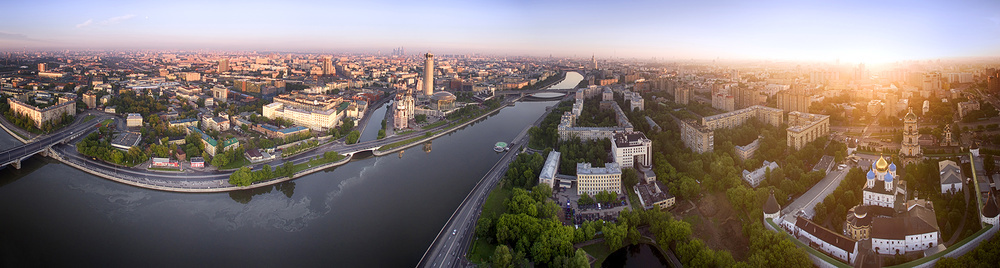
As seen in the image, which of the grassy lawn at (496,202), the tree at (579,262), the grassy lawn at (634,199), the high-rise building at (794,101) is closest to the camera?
the tree at (579,262)

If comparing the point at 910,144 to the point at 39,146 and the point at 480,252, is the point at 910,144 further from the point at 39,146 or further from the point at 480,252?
the point at 39,146

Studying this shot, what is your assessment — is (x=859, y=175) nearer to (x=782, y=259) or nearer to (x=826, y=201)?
(x=826, y=201)

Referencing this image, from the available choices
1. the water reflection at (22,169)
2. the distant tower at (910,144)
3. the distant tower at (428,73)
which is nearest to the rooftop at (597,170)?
the distant tower at (910,144)

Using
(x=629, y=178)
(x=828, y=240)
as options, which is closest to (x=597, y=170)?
(x=629, y=178)

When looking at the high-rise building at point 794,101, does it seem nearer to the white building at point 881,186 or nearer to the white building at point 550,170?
the white building at point 881,186

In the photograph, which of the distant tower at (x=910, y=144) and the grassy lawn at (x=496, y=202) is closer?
the distant tower at (x=910, y=144)

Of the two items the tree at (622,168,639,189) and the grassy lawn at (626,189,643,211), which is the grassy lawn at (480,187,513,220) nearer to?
the grassy lawn at (626,189,643,211)
